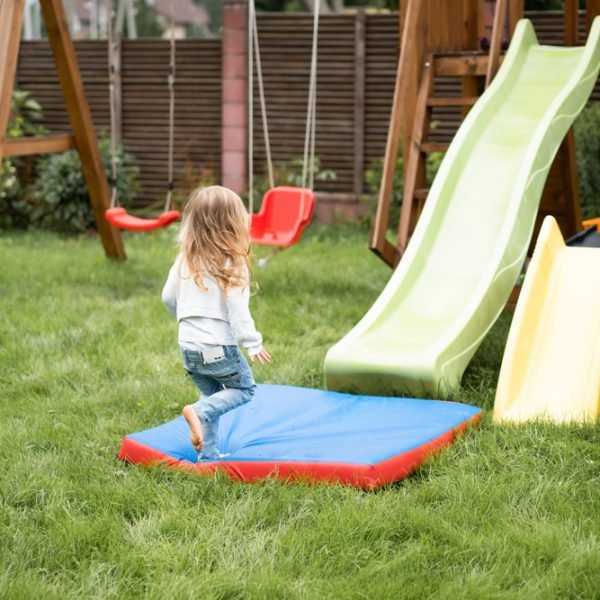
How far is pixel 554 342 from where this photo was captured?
5086 millimetres

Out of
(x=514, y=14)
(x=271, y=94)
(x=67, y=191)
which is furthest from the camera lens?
(x=271, y=94)

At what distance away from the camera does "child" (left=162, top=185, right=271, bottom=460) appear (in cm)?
402

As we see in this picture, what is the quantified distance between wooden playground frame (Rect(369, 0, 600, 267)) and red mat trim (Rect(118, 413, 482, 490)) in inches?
112

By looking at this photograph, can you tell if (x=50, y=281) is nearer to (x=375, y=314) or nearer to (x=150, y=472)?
(x=375, y=314)

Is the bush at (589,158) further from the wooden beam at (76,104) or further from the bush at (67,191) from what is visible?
the bush at (67,191)

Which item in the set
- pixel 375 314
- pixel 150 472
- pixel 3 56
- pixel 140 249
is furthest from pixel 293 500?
pixel 140 249

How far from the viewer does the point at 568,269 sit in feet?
18.1

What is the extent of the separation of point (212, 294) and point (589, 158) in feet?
21.7

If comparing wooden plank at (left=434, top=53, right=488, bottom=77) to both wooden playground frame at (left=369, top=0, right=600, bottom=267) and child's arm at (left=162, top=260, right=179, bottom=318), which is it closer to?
wooden playground frame at (left=369, top=0, right=600, bottom=267)

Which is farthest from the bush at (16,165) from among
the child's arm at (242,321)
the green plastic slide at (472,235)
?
the child's arm at (242,321)

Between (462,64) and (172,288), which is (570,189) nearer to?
(462,64)

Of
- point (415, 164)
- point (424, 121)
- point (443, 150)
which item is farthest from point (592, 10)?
point (415, 164)

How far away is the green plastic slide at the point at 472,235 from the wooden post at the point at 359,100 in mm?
4195

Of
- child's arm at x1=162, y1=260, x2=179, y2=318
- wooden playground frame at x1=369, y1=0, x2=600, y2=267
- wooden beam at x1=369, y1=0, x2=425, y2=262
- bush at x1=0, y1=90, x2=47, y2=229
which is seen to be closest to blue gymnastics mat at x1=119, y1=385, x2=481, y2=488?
child's arm at x1=162, y1=260, x2=179, y2=318
